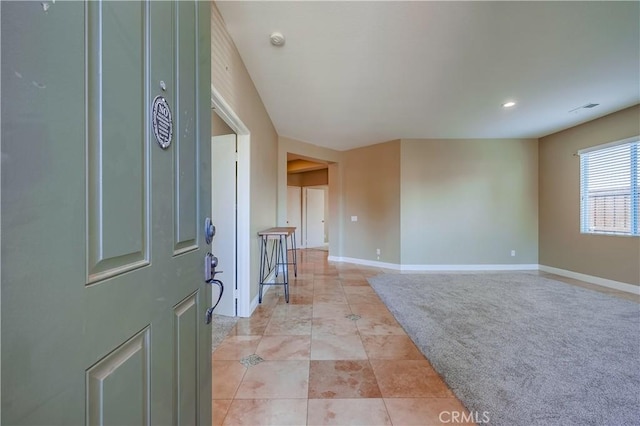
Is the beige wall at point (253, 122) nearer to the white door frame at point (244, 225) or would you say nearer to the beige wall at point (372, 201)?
the white door frame at point (244, 225)

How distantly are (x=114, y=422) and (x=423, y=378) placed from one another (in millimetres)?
1828

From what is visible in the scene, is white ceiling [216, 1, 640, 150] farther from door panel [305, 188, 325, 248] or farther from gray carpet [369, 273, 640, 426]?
door panel [305, 188, 325, 248]

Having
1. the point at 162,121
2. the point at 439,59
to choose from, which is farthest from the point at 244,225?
the point at 439,59

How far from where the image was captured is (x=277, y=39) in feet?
7.39

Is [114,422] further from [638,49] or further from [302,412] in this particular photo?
[638,49]

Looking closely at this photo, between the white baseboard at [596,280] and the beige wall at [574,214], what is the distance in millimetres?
57

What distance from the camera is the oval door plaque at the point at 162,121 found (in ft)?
2.24

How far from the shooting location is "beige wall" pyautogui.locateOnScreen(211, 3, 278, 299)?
203 centimetres

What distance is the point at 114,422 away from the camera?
0.53 meters

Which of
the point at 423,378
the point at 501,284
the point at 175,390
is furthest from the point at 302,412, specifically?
the point at 501,284

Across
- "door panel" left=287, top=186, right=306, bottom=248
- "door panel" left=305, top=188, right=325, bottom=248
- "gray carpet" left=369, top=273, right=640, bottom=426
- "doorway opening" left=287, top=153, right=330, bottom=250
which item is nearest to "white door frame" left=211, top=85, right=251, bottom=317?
"gray carpet" left=369, top=273, right=640, bottom=426

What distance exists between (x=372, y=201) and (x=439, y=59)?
3523 millimetres

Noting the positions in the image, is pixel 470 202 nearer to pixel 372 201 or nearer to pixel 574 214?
pixel 574 214

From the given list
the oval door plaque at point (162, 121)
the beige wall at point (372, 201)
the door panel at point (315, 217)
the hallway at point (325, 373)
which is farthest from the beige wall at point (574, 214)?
the door panel at point (315, 217)
